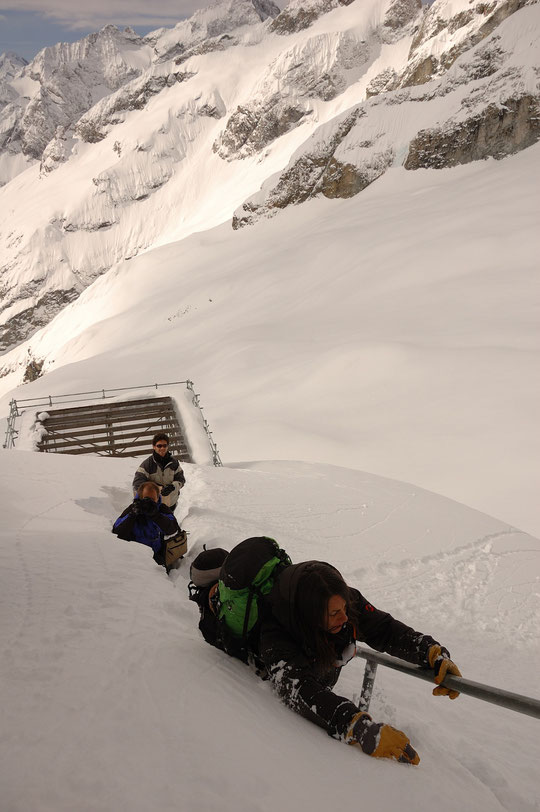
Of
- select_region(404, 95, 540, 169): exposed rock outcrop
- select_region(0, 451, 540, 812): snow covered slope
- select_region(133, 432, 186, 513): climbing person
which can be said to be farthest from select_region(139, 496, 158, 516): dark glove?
select_region(404, 95, 540, 169): exposed rock outcrop

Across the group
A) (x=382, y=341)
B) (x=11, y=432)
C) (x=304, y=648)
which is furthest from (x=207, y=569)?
(x=382, y=341)

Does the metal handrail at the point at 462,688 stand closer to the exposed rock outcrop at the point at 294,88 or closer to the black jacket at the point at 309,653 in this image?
the black jacket at the point at 309,653

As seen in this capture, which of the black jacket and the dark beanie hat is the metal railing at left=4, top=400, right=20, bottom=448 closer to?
the dark beanie hat

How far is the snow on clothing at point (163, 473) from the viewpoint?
5474 mm

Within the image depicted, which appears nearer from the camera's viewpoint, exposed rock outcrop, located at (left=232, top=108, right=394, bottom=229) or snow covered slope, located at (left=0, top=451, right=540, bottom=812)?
snow covered slope, located at (left=0, top=451, right=540, bottom=812)

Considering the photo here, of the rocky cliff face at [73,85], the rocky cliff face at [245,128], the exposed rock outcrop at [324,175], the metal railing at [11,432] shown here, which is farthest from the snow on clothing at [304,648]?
the rocky cliff face at [73,85]

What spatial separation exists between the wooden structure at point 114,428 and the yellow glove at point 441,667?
314 inches

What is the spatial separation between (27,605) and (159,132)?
91074 mm

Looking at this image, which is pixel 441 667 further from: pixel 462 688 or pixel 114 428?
pixel 114 428

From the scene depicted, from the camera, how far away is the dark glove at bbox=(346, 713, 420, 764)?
2127 millimetres

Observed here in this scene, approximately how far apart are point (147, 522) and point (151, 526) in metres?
0.05

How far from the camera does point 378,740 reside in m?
2.13

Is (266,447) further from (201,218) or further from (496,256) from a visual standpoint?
(201,218)

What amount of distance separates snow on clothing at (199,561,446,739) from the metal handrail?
4 cm
